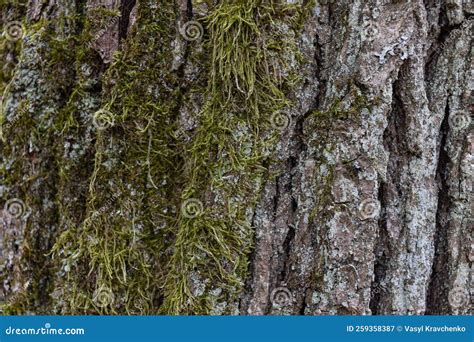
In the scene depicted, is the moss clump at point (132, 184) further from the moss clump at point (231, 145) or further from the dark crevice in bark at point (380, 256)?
the dark crevice in bark at point (380, 256)

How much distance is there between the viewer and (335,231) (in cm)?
152

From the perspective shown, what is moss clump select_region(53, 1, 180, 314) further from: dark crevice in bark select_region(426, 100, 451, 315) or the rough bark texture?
dark crevice in bark select_region(426, 100, 451, 315)

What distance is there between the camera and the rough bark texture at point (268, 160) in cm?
154

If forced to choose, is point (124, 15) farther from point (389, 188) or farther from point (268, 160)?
point (389, 188)

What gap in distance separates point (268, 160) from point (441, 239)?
57cm

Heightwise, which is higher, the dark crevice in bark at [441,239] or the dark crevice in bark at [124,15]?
the dark crevice in bark at [124,15]

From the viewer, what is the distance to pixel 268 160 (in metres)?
1.59

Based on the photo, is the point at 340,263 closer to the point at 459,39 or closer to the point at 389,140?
the point at 389,140

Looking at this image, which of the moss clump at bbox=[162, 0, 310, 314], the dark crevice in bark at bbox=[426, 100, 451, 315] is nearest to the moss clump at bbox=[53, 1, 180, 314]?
the moss clump at bbox=[162, 0, 310, 314]

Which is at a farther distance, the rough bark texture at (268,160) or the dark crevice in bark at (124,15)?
the dark crevice in bark at (124,15)

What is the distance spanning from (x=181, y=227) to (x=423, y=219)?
2.36ft

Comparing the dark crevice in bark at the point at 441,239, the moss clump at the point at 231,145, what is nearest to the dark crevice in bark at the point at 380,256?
the dark crevice in bark at the point at 441,239

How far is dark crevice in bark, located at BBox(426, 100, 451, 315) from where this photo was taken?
1595 millimetres

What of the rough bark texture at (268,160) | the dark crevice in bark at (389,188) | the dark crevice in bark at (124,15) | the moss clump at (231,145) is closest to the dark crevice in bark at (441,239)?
the rough bark texture at (268,160)
